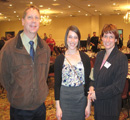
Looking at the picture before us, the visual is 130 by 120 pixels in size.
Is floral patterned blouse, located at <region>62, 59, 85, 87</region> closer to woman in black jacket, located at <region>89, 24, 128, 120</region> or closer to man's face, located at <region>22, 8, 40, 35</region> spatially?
woman in black jacket, located at <region>89, 24, 128, 120</region>

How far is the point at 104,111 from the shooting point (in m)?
1.93

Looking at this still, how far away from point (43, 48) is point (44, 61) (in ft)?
0.49

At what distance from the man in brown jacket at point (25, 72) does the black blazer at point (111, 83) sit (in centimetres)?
63

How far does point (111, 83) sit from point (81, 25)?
20.0 metres

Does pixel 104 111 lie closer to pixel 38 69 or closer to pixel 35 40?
pixel 38 69

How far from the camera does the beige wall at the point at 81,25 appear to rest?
784 inches

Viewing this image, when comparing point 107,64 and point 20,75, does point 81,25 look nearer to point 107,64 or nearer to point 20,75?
point 107,64

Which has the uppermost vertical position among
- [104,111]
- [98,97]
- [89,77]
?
[89,77]

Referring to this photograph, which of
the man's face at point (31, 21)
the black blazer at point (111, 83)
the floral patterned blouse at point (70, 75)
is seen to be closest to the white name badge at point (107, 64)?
the black blazer at point (111, 83)

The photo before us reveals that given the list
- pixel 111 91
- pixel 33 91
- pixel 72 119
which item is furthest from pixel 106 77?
pixel 33 91

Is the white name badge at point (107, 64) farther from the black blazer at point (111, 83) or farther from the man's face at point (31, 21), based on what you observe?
the man's face at point (31, 21)

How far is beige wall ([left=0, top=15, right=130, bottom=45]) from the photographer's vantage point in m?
19.9

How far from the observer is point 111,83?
187cm

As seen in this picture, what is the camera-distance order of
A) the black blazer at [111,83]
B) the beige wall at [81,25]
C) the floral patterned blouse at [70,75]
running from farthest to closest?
the beige wall at [81,25], the floral patterned blouse at [70,75], the black blazer at [111,83]
